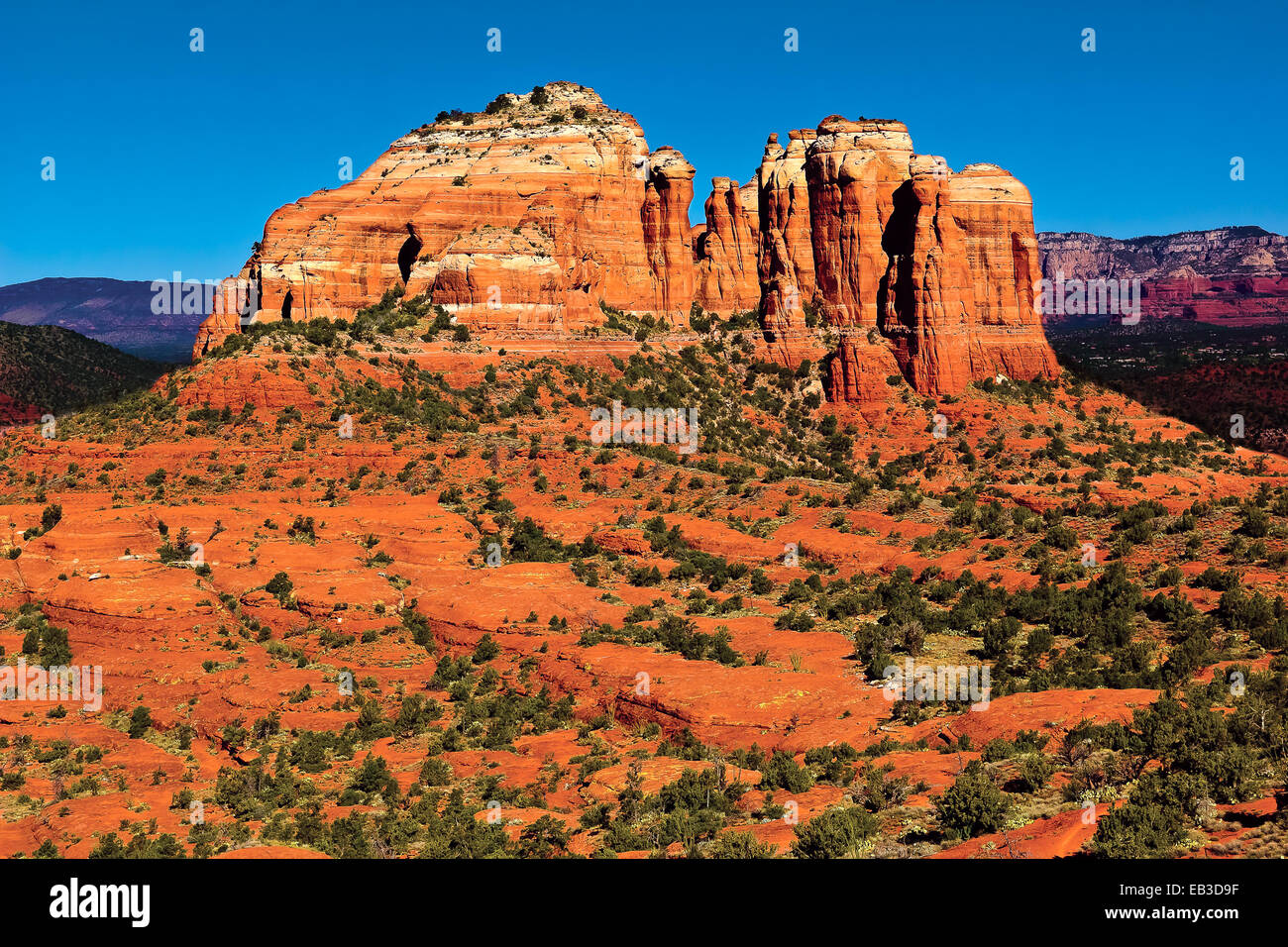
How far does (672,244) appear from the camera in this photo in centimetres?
8188

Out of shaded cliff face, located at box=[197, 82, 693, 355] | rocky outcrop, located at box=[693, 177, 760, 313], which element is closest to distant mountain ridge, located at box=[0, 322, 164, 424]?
shaded cliff face, located at box=[197, 82, 693, 355]

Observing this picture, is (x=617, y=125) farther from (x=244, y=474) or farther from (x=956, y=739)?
(x=956, y=739)

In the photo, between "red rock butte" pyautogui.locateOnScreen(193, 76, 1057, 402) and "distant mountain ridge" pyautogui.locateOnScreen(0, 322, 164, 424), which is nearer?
"red rock butte" pyautogui.locateOnScreen(193, 76, 1057, 402)

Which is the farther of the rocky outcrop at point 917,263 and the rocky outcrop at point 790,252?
the rocky outcrop at point 790,252

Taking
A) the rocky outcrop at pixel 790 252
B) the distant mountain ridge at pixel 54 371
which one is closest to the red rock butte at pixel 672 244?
the rocky outcrop at pixel 790 252

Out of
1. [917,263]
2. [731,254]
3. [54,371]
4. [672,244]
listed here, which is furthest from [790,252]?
[54,371]

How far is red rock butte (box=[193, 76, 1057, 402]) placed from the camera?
221 feet

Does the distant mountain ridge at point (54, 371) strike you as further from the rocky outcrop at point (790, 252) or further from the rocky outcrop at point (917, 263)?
the rocky outcrop at point (917, 263)

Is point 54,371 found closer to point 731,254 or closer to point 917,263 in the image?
point 731,254

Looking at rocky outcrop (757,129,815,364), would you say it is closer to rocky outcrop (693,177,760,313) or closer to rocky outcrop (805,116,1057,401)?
rocky outcrop (805,116,1057,401)

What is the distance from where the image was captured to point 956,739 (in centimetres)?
2456

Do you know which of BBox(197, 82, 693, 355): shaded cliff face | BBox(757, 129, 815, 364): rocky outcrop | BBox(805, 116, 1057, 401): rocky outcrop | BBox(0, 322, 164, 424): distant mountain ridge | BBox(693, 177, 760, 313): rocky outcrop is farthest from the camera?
BBox(0, 322, 164, 424): distant mountain ridge

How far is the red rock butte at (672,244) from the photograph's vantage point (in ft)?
221

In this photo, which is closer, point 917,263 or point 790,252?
point 917,263
